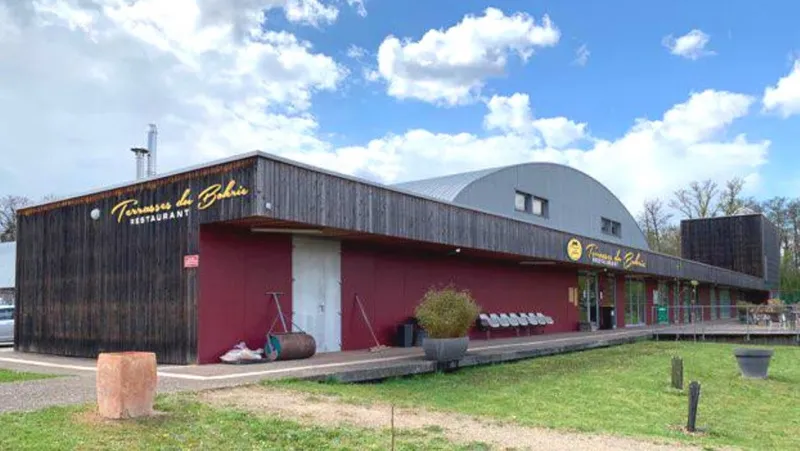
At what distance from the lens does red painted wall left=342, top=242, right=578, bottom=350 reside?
1623 cm

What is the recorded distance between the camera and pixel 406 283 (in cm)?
1798

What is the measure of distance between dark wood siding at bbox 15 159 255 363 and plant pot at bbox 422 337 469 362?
4.33m

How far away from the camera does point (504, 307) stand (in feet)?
73.4

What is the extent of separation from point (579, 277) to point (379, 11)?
48.2ft

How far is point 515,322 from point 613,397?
1087 cm

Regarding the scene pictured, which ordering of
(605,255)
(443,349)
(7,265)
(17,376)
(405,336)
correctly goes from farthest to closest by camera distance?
(7,265), (605,255), (405,336), (443,349), (17,376)

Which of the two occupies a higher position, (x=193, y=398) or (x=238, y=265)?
(x=238, y=265)

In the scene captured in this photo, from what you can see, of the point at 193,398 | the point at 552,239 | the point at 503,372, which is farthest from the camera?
the point at 552,239

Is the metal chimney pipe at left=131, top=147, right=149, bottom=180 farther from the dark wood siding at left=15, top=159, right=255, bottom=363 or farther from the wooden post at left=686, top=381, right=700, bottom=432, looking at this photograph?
the wooden post at left=686, top=381, right=700, bottom=432

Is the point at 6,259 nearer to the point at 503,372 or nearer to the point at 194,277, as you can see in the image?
the point at 194,277

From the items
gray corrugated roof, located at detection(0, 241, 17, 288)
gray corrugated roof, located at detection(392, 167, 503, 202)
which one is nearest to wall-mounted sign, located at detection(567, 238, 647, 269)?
gray corrugated roof, located at detection(392, 167, 503, 202)

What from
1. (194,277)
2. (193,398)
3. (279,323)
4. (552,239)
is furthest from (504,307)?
(193,398)

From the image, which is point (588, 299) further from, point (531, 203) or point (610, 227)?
point (610, 227)

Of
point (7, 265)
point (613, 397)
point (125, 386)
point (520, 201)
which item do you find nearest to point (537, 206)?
point (520, 201)
